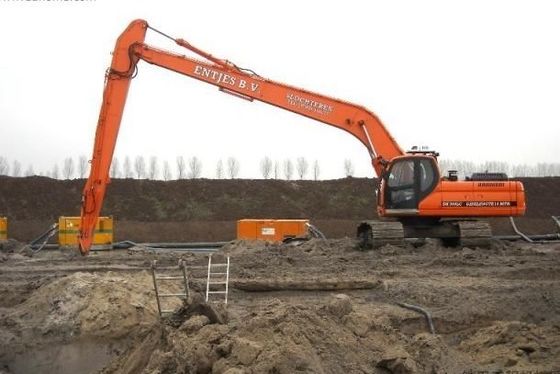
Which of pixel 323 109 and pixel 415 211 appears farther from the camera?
pixel 323 109

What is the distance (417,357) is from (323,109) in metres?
10.1

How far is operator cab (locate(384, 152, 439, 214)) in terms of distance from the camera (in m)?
14.1

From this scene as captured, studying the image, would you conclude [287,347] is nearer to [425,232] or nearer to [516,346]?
[516,346]

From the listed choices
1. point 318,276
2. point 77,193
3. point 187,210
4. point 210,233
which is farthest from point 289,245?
point 77,193

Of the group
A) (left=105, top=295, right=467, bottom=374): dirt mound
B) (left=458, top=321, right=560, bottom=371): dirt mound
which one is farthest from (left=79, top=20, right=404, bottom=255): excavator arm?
(left=458, top=321, right=560, bottom=371): dirt mound

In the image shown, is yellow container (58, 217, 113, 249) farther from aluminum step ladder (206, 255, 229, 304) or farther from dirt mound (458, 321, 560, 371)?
dirt mound (458, 321, 560, 371)

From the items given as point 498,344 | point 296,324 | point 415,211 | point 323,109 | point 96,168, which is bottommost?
point 498,344

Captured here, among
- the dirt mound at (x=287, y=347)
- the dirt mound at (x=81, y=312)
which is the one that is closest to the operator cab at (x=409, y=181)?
the dirt mound at (x=81, y=312)

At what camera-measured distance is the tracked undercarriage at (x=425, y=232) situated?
549 inches

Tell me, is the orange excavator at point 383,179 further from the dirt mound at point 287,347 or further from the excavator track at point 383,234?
the dirt mound at point 287,347

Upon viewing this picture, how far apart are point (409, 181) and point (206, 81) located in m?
5.60

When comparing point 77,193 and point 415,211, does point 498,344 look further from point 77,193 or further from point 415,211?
point 77,193

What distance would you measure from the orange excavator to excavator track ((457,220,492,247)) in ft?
0.08

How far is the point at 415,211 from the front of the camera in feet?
46.2
